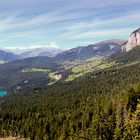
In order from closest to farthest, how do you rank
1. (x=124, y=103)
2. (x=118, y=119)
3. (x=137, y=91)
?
(x=118, y=119) → (x=124, y=103) → (x=137, y=91)

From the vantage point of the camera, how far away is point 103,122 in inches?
4486

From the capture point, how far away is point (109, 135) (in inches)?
4373

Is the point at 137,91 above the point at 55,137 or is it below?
above

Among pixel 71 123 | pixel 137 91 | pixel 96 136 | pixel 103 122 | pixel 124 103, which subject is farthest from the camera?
pixel 71 123

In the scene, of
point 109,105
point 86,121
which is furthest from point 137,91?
point 86,121

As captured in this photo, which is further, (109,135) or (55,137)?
(55,137)

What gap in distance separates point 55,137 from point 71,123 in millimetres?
12473

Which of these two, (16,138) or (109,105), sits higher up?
(109,105)

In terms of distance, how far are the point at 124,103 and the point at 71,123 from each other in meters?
45.1

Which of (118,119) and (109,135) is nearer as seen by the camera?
(109,135)

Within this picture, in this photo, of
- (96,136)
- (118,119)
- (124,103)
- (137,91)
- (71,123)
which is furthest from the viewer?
(71,123)

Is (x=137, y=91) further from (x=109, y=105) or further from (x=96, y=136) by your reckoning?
(x=96, y=136)

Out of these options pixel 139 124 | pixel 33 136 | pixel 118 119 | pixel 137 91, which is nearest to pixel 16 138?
pixel 33 136

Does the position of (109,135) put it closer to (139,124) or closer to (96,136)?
(96,136)
